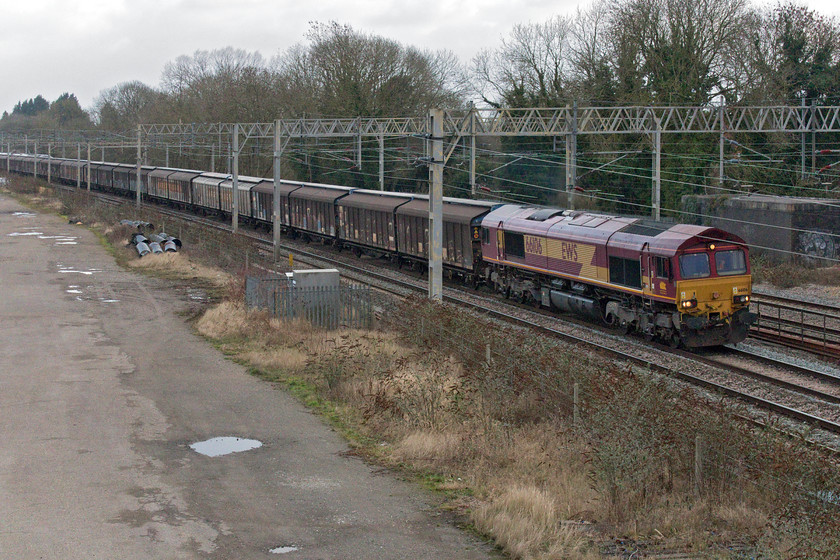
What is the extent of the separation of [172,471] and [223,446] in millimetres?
1531

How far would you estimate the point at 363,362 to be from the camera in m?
18.4

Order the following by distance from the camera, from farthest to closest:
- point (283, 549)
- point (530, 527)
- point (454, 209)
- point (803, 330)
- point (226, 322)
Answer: point (454, 209) < point (226, 322) < point (803, 330) < point (530, 527) < point (283, 549)

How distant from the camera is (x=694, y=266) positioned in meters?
21.0

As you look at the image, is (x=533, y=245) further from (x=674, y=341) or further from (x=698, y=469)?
(x=698, y=469)

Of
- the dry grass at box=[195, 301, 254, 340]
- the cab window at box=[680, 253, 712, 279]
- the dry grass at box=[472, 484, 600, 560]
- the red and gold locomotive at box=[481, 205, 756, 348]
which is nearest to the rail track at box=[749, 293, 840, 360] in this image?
the red and gold locomotive at box=[481, 205, 756, 348]

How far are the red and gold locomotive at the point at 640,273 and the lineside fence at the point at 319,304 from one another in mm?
6012

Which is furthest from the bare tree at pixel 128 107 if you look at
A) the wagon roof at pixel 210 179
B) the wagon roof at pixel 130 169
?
the wagon roof at pixel 210 179

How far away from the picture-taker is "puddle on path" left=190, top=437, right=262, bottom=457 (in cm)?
1316

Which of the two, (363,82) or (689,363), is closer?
(689,363)

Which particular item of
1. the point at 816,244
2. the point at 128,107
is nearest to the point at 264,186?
the point at 816,244

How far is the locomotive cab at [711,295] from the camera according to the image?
20.8 m

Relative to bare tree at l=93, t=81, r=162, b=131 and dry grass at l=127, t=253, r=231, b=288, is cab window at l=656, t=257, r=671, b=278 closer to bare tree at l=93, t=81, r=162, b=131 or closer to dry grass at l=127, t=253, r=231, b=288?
dry grass at l=127, t=253, r=231, b=288

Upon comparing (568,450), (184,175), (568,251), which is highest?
(184,175)

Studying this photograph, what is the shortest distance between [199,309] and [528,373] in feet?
50.6
